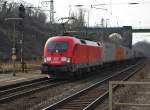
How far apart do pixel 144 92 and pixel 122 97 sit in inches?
109

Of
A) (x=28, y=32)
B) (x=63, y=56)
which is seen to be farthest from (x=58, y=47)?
(x=28, y=32)

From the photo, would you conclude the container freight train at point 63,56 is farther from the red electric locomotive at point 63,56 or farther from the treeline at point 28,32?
the treeline at point 28,32

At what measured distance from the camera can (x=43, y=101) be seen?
16.4 metres

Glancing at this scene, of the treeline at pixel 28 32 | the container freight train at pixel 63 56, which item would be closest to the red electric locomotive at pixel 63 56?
the container freight train at pixel 63 56

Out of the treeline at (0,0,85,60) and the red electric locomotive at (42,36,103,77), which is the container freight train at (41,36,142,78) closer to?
the red electric locomotive at (42,36,103,77)

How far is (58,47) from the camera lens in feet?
87.4

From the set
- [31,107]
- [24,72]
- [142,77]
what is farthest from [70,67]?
Result: [31,107]

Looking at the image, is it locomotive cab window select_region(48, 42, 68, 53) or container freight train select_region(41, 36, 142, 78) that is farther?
locomotive cab window select_region(48, 42, 68, 53)

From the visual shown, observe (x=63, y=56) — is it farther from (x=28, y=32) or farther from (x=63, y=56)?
(x=28, y=32)

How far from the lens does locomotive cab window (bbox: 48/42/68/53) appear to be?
26.5m

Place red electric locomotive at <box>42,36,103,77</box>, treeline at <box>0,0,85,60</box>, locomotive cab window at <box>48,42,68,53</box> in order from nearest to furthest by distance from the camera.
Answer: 1. red electric locomotive at <box>42,36,103,77</box>
2. locomotive cab window at <box>48,42,68,53</box>
3. treeline at <box>0,0,85,60</box>

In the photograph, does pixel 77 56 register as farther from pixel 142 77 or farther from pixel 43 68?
pixel 142 77

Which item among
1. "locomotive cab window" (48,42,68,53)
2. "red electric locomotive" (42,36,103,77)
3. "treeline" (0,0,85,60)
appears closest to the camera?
"red electric locomotive" (42,36,103,77)

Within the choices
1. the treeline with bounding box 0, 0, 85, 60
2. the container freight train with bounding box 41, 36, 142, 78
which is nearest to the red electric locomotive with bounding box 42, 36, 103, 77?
the container freight train with bounding box 41, 36, 142, 78
